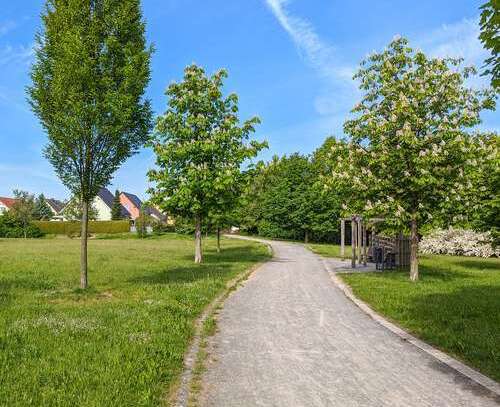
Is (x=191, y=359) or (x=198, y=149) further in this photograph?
(x=198, y=149)

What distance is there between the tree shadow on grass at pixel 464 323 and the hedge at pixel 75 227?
208 feet

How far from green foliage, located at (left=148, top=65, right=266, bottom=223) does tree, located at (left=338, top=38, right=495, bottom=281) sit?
7112 millimetres

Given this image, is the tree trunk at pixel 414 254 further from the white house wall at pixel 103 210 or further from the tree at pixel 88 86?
the white house wall at pixel 103 210

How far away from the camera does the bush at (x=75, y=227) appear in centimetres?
7112

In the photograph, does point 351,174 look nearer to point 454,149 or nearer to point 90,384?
point 454,149

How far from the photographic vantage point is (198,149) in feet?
78.9

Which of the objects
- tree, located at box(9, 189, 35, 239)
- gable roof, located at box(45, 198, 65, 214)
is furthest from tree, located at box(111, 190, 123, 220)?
tree, located at box(9, 189, 35, 239)

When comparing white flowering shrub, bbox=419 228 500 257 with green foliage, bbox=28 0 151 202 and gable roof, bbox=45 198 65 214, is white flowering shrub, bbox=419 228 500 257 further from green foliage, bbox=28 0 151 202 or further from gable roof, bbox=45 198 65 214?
gable roof, bbox=45 198 65 214

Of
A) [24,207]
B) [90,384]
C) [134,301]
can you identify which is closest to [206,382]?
[90,384]

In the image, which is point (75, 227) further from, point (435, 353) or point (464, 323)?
point (435, 353)

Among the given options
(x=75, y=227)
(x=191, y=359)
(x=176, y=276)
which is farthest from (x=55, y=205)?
(x=191, y=359)

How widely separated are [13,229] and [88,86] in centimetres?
6047

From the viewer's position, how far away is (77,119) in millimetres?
13969

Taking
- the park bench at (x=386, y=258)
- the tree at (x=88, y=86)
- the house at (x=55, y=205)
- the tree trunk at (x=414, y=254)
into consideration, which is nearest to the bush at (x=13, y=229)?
the house at (x=55, y=205)
